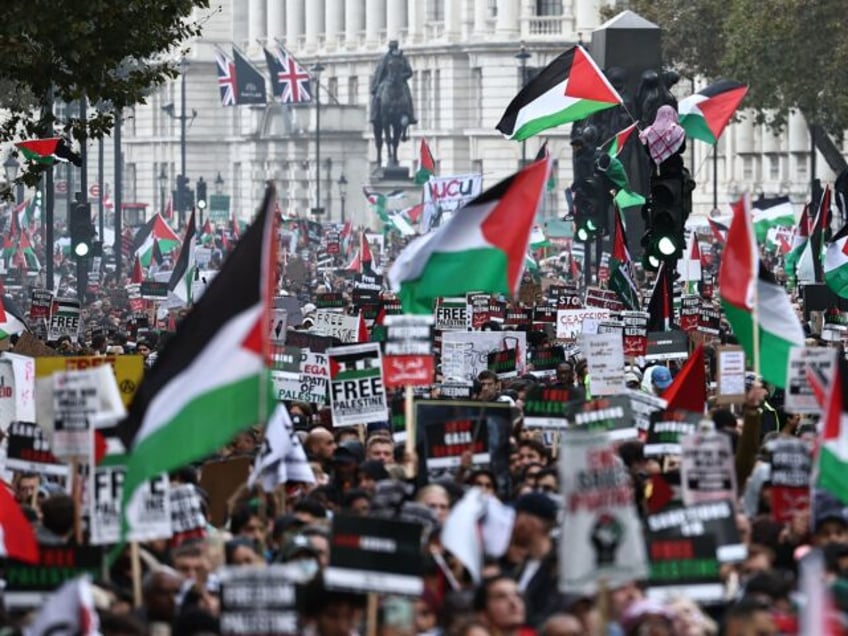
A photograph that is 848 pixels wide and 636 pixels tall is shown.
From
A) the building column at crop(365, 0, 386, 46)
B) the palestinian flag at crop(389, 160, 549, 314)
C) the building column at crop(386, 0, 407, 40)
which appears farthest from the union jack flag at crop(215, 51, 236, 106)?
the palestinian flag at crop(389, 160, 549, 314)

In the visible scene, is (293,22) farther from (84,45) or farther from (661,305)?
(84,45)

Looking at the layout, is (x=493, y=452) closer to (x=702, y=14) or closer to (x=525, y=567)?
(x=525, y=567)

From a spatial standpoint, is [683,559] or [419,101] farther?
[419,101]

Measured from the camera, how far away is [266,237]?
13.5 m

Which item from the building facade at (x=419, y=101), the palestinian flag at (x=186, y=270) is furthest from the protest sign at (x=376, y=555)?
the building facade at (x=419, y=101)

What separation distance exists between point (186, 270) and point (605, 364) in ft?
45.3

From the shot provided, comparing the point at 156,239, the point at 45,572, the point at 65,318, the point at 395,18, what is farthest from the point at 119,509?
the point at 395,18

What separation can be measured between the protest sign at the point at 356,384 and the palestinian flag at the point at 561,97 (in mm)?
9854

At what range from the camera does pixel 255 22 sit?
13712 cm

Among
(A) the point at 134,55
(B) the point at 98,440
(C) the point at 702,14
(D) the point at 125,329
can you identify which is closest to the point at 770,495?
(B) the point at 98,440

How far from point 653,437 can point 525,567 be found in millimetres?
4751

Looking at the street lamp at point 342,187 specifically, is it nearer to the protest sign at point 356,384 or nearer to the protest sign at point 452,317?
the protest sign at point 452,317

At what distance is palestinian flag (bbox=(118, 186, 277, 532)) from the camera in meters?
13.1

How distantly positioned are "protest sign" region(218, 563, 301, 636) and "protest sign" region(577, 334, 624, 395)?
10386 mm
